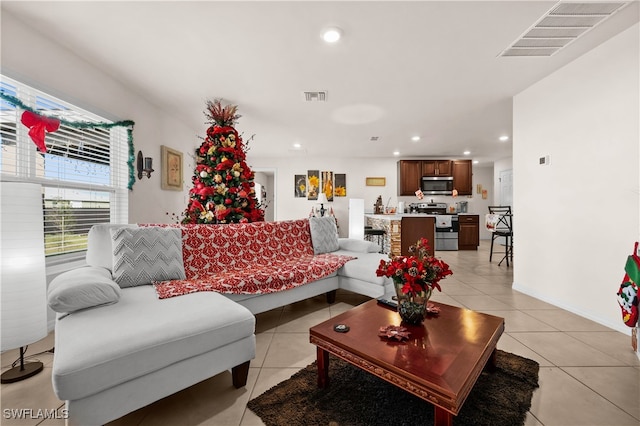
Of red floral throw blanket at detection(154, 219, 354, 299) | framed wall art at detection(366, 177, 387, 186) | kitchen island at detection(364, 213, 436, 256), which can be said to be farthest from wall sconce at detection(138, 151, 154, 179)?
framed wall art at detection(366, 177, 387, 186)

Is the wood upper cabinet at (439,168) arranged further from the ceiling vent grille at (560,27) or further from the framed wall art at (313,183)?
the ceiling vent grille at (560,27)

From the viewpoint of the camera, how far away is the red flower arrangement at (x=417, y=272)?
1.44 metres

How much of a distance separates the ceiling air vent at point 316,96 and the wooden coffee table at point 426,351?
2.59 meters

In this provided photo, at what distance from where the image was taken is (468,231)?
6.75m

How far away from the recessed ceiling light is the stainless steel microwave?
574cm

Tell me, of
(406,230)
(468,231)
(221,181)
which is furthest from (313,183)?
(221,181)

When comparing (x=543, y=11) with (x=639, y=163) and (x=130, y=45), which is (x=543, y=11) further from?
(x=130, y=45)

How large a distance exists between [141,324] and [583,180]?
12.0 ft

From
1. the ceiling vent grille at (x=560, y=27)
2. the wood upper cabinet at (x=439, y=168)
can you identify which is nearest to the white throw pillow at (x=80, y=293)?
the ceiling vent grille at (x=560, y=27)

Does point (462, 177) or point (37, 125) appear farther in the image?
point (462, 177)

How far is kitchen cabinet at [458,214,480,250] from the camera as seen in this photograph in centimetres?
673

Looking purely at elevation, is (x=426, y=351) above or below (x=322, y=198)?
below

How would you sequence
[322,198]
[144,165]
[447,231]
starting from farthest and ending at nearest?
[322,198] → [447,231] → [144,165]

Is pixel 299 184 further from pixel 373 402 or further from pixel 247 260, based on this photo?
pixel 373 402
